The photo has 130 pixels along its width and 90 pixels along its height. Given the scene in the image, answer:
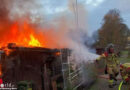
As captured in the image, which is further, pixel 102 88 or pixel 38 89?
pixel 102 88

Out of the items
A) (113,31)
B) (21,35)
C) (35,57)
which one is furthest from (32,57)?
(113,31)

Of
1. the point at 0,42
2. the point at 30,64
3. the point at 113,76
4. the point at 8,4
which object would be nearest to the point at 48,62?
Result: the point at 30,64

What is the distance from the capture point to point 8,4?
5703 mm

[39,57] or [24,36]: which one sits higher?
[24,36]

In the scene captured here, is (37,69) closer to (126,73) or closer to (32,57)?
(32,57)

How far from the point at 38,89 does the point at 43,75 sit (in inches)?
21.3

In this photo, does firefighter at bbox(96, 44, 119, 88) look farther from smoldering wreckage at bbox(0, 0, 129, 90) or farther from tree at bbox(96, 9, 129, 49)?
tree at bbox(96, 9, 129, 49)

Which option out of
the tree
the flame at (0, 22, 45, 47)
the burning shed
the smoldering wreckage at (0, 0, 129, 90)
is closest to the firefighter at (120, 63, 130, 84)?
the smoldering wreckage at (0, 0, 129, 90)

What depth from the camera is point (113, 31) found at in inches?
1208

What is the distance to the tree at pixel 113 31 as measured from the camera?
98.6 ft

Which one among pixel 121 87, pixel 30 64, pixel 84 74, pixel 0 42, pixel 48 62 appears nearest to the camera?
pixel 0 42

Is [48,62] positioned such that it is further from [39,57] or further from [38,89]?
[38,89]

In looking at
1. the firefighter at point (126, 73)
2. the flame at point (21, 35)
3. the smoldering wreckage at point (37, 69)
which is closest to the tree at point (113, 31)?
the firefighter at point (126, 73)

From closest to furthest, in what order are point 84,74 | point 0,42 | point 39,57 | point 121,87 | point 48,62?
point 0,42, point 39,57, point 48,62, point 121,87, point 84,74
